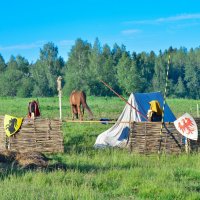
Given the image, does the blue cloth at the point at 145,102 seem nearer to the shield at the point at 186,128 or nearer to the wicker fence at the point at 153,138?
the wicker fence at the point at 153,138

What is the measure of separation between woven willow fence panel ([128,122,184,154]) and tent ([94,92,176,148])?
1707 mm

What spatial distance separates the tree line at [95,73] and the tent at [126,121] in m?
48.9

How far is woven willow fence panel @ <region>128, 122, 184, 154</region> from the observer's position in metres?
12.8

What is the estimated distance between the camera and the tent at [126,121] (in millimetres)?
14772

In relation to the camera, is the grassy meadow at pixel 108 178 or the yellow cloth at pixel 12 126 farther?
the yellow cloth at pixel 12 126

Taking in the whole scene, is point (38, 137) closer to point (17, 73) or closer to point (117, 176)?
point (117, 176)

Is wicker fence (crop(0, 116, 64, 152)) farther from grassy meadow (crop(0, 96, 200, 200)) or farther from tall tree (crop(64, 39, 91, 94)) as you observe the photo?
tall tree (crop(64, 39, 91, 94))

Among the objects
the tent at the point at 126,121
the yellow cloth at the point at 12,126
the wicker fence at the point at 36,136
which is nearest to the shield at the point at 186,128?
the tent at the point at 126,121

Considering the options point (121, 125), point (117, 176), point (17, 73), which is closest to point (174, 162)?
point (117, 176)

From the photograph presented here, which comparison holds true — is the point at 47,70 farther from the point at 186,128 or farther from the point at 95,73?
the point at 186,128

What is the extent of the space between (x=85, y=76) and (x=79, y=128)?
49794 millimetres

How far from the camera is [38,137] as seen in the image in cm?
1317

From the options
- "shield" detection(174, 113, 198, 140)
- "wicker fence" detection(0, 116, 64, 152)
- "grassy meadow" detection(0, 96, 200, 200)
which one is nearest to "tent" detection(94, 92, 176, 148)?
"wicker fence" detection(0, 116, 64, 152)

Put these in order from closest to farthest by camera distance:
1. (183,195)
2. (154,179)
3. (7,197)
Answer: (7,197) → (183,195) → (154,179)
